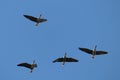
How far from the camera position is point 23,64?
317 ft

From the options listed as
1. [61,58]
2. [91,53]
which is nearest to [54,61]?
[61,58]

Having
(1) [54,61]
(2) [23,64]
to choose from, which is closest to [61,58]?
(1) [54,61]

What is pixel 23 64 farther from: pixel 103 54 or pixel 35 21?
pixel 103 54

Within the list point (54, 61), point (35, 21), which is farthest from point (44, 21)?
point (54, 61)

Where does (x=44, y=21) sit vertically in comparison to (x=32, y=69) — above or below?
above

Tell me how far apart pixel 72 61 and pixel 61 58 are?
2.90 meters

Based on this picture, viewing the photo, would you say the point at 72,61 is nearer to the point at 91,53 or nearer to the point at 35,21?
the point at 91,53

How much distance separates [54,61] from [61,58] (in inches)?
77.3

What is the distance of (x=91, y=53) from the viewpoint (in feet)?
304

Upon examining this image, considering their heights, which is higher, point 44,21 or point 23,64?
point 44,21

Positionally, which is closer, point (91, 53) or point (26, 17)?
point (91, 53)

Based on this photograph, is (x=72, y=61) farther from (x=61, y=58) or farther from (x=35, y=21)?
(x=35, y=21)

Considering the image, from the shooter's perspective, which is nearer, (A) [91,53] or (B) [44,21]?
(A) [91,53]

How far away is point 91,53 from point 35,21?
15535mm
